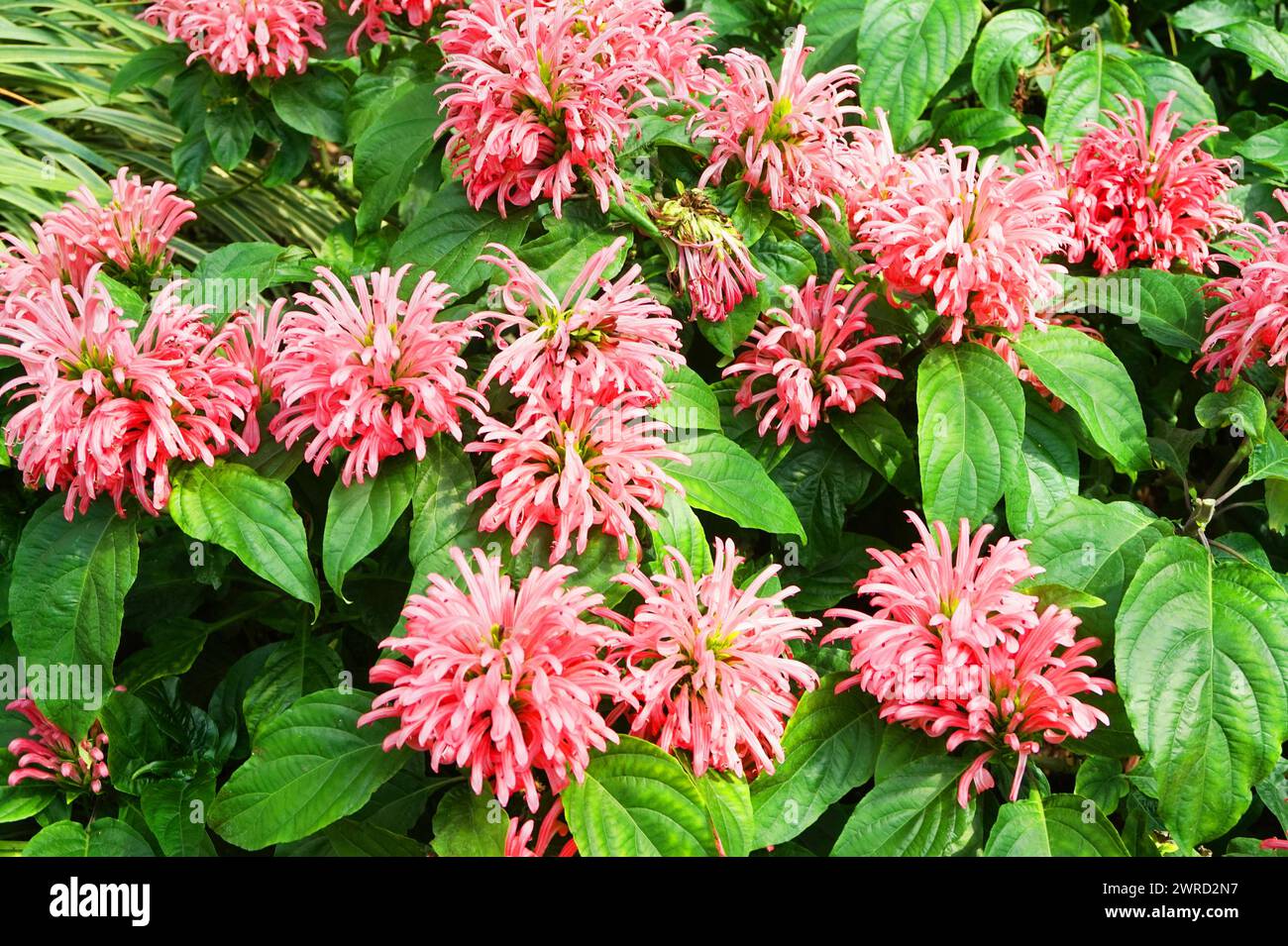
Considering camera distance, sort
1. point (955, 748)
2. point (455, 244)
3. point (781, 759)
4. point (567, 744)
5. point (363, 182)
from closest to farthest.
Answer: point (567, 744) < point (781, 759) < point (955, 748) < point (455, 244) < point (363, 182)

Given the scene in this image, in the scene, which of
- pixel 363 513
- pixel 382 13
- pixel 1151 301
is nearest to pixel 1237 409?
pixel 1151 301

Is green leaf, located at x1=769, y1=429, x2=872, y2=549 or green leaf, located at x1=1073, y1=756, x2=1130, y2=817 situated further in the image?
green leaf, located at x1=769, y1=429, x2=872, y2=549

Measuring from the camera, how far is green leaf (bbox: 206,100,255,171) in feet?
8.38

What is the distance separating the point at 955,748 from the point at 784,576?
0.44 m

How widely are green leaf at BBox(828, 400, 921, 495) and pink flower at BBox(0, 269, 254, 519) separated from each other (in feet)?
2.94

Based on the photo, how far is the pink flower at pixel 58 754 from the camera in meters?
1.90

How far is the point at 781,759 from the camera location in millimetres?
1556

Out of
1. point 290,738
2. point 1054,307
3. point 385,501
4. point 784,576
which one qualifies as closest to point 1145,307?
point 1054,307

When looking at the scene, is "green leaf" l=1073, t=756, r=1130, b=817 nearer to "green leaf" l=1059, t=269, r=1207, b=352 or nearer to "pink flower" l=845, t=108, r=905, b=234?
"green leaf" l=1059, t=269, r=1207, b=352

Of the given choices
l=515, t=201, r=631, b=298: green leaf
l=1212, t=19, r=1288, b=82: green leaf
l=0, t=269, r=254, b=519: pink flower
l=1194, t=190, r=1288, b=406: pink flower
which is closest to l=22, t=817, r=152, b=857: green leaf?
l=0, t=269, r=254, b=519: pink flower

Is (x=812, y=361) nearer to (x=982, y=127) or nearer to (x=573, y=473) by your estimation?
(x=573, y=473)

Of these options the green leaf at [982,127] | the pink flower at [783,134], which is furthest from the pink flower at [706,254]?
the green leaf at [982,127]

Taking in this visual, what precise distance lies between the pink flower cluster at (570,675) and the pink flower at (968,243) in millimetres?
500
